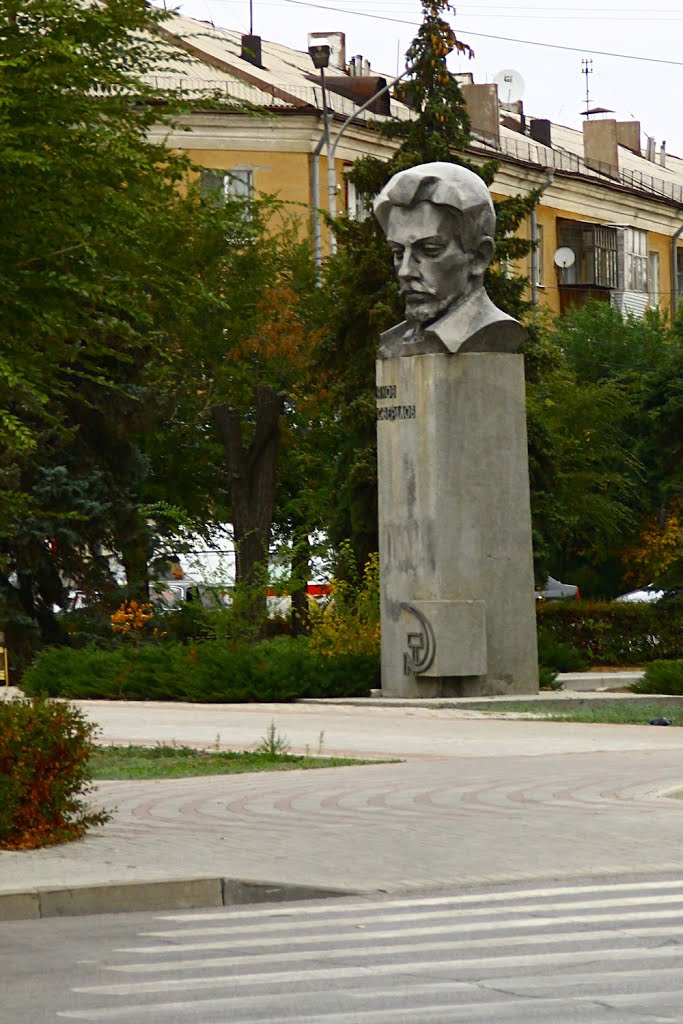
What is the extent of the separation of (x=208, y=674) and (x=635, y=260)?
2252 inches

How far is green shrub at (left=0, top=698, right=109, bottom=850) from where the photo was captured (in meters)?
11.8

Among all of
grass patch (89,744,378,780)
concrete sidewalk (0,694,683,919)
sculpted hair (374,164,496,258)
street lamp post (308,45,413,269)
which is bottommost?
concrete sidewalk (0,694,683,919)

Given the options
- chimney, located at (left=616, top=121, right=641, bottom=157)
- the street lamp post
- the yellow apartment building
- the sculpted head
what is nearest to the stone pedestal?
the sculpted head

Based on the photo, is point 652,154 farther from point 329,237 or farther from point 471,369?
point 471,369

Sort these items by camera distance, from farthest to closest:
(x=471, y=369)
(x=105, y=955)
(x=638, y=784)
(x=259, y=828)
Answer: (x=471, y=369)
(x=638, y=784)
(x=259, y=828)
(x=105, y=955)

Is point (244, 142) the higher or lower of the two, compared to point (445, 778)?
higher

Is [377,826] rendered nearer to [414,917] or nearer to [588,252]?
[414,917]

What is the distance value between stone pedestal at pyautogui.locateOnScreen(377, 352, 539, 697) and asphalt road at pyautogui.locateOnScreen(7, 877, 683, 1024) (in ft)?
45.4

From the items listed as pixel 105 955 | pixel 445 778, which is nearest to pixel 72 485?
pixel 445 778

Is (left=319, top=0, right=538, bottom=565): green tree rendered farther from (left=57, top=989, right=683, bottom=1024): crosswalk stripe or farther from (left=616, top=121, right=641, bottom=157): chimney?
(left=616, top=121, right=641, bottom=157): chimney

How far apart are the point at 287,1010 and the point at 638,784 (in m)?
7.72

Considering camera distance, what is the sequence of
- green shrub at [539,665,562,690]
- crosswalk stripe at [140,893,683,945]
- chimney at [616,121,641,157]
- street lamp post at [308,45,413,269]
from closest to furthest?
crosswalk stripe at [140,893,683,945] < green shrub at [539,665,562,690] < street lamp post at [308,45,413,269] < chimney at [616,121,641,157]

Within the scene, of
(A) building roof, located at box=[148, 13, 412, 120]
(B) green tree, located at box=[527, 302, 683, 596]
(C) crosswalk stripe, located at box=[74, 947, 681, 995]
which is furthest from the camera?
(A) building roof, located at box=[148, 13, 412, 120]

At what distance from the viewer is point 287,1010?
781 cm
